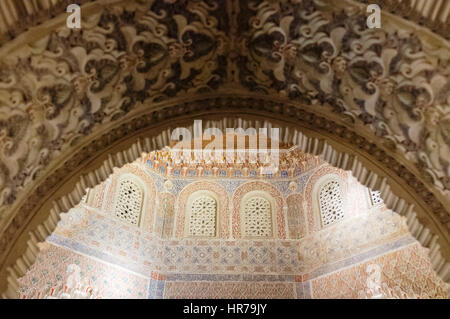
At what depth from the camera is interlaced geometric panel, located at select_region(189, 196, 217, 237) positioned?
9133 mm

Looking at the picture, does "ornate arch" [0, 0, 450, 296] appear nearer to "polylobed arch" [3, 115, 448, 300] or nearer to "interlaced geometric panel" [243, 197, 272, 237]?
"polylobed arch" [3, 115, 448, 300]

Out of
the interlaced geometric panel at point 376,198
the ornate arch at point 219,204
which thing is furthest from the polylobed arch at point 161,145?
the ornate arch at point 219,204

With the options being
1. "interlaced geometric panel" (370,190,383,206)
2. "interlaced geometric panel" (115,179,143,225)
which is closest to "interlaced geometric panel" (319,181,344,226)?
"interlaced geometric panel" (370,190,383,206)

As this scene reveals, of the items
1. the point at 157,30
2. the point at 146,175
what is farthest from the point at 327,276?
the point at 157,30

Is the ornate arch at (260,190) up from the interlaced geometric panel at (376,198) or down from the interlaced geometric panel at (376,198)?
up

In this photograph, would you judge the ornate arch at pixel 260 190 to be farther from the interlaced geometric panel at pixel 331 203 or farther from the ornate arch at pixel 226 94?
the ornate arch at pixel 226 94

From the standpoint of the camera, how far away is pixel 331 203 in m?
8.77

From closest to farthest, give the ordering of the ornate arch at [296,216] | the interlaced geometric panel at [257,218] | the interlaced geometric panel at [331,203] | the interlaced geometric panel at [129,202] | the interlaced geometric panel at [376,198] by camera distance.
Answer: the interlaced geometric panel at [376,198]
the interlaced geometric panel at [331,203]
the interlaced geometric panel at [129,202]
the ornate arch at [296,216]
the interlaced geometric panel at [257,218]

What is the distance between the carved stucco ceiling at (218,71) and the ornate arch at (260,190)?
6.28 metres

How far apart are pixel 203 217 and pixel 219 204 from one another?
21.0 inches

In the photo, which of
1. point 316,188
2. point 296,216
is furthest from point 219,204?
point 316,188

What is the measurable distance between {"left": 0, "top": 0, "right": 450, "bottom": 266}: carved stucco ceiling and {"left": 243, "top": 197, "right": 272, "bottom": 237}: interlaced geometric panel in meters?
6.31

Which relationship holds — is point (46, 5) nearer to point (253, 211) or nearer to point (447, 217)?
point (447, 217)

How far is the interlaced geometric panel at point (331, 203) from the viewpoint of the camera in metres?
8.52
